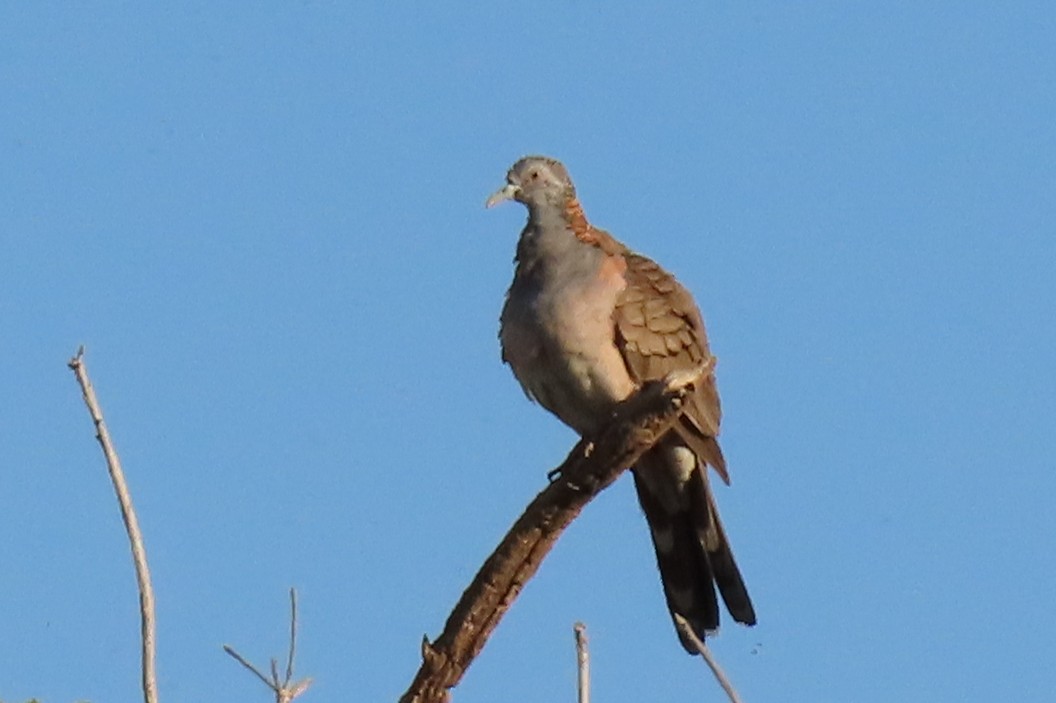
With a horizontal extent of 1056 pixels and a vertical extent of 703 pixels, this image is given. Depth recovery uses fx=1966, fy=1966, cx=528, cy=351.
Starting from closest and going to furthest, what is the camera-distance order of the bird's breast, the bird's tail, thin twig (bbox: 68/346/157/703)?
thin twig (bbox: 68/346/157/703) → the bird's breast → the bird's tail

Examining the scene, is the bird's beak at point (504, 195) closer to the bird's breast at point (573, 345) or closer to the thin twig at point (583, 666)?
the bird's breast at point (573, 345)

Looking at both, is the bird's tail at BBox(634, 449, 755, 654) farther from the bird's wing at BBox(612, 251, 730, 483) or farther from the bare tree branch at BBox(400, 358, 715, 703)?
the bare tree branch at BBox(400, 358, 715, 703)

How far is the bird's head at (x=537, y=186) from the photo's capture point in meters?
7.11

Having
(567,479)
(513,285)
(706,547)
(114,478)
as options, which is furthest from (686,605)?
(114,478)

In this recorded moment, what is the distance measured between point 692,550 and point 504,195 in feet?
4.78

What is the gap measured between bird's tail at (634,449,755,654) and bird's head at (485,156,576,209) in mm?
995

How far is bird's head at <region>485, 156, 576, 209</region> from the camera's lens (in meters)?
7.11

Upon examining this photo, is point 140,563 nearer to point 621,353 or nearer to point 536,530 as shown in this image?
point 536,530

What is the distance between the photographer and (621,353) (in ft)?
21.7

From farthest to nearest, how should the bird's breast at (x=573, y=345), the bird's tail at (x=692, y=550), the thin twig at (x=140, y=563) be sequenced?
the bird's tail at (x=692, y=550) < the bird's breast at (x=573, y=345) < the thin twig at (x=140, y=563)

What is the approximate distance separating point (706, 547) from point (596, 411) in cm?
78

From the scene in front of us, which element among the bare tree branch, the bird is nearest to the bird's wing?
the bird

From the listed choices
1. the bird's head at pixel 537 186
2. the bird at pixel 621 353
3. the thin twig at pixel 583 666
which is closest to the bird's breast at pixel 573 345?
the bird at pixel 621 353

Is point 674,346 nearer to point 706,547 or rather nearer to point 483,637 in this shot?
point 706,547
